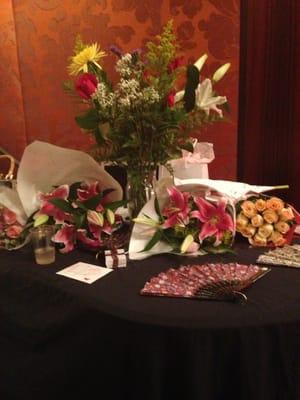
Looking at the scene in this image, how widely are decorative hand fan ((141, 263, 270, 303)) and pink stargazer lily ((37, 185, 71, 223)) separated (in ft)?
1.31

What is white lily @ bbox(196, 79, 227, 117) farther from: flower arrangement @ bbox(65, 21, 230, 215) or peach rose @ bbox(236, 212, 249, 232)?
peach rose @ bbox(236, 212, 249, 232)

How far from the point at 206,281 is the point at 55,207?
549 mm

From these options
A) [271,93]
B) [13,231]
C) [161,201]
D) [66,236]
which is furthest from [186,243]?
[271,93]

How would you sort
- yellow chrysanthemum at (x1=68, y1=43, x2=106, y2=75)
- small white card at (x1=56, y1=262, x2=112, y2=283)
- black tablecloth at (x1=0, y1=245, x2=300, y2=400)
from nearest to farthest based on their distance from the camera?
black tablecloth at (x1=0, y1=245, x2=300, y2=400) → small white card at (x1=56, y1=262, x2=112, y2=283) → yellow chrysanthemum at (x1=68, y1=43, x2=106, y2=75)

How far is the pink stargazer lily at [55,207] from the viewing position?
1.24 metres

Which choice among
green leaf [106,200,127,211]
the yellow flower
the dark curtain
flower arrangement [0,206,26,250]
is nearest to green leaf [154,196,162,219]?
green leaf [106,200,127,211]

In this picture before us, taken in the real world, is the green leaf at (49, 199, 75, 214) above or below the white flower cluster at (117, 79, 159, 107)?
below

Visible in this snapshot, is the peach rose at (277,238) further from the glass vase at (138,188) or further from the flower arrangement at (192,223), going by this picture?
the glass vase at (138,188)

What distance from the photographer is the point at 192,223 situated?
1172 millimetres

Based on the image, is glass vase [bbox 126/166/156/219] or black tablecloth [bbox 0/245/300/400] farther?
glass vase [bbox 126/166/156/219]

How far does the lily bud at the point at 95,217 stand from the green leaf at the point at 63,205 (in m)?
0.06

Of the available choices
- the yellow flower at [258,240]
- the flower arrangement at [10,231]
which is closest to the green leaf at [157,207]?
the yellow flower at [258,240]

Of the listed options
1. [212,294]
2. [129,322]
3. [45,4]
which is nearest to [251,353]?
[212,294]

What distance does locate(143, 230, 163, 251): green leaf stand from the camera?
1.17 m
